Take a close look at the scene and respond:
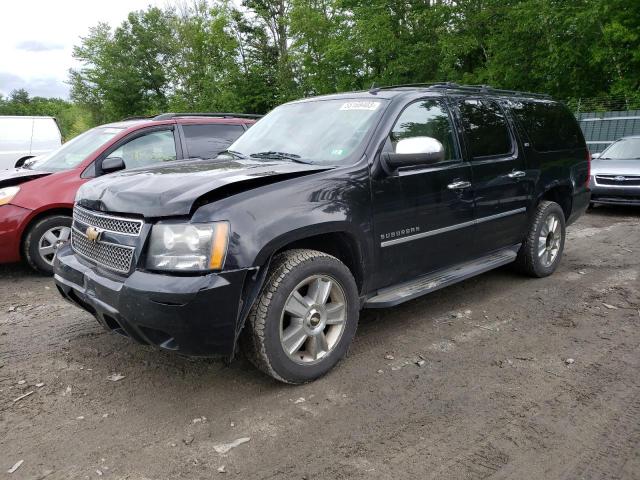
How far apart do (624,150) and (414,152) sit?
30.8 feet

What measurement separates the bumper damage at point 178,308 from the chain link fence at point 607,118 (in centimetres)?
1745

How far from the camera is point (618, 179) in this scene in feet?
31.2

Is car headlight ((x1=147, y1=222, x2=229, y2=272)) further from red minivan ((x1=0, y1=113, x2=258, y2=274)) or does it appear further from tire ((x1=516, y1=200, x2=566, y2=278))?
tire ((x1=516, y1=200, x2=566, y2=278))

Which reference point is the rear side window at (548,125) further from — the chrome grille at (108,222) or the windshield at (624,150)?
the windshield at (624,150)

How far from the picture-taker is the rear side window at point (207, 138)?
6.55m

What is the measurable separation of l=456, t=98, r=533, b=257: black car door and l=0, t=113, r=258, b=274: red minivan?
2679 millimetres

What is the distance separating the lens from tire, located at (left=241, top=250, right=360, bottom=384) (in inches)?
115

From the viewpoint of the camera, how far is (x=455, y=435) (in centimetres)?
265

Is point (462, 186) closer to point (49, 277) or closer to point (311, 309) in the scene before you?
point (311, 309)

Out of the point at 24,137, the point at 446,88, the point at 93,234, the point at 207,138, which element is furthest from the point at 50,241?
the point at 24,137

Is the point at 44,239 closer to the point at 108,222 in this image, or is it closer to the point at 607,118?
the point at 108,222

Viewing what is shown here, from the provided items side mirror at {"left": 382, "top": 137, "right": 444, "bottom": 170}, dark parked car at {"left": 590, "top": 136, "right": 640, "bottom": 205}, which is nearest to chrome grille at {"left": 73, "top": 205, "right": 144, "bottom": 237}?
side mirror at {"left": 382, "top": 137, "right": 444, "bottom": 170}

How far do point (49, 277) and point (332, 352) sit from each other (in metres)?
3.98

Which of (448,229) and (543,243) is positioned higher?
(448,229)
